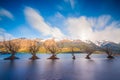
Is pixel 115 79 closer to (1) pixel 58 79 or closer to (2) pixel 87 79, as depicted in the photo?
(2) pixel 87 79

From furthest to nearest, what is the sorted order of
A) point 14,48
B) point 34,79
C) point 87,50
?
point 87,50 < point 14,48 < point 34,79

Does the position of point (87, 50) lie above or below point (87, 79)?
above

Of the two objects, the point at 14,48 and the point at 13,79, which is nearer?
the point at 13,79

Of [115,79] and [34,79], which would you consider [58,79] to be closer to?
[34,79]

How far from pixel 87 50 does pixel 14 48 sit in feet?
212

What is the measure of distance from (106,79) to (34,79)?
1590 cm

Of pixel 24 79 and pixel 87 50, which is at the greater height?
pixel 87 50

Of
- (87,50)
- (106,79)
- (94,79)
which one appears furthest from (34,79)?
(87,50)

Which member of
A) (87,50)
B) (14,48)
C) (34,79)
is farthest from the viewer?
(87,50)

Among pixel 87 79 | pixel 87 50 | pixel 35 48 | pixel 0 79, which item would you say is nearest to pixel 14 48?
pixel 35 48

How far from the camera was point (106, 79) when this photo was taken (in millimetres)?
31016

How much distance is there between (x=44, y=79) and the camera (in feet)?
100

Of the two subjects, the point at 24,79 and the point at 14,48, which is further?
the point at 14,48

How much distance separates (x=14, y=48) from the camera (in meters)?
102
